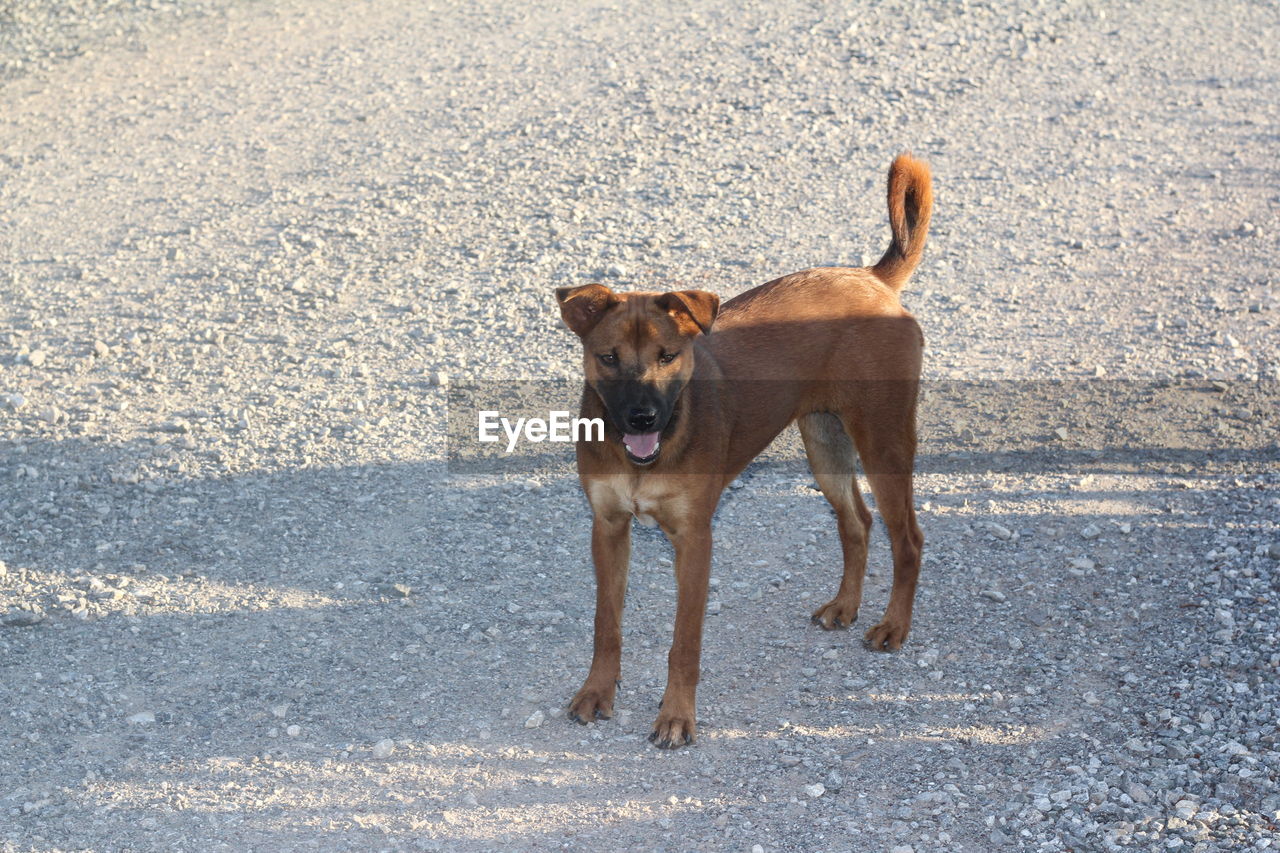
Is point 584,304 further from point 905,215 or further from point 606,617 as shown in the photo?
point 905,215

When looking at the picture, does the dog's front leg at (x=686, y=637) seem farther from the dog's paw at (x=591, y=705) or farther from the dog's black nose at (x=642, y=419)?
the dog's black nose at (x=642, y=419)

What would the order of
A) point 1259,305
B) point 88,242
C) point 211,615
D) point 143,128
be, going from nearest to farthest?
1. point 211,615
2. point 1259,305
3. point 88,242
4. point 143,128

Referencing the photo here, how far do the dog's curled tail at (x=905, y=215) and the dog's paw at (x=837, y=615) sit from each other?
149 cm

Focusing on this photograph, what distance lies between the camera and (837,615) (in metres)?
6.31

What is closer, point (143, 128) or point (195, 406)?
point (195, 406)

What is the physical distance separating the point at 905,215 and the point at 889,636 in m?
1.93

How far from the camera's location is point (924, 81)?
12500 millimetres

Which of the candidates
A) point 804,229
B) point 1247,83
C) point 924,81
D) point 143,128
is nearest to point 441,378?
point 804,229

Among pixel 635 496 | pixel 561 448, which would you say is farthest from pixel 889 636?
pixel 561 448

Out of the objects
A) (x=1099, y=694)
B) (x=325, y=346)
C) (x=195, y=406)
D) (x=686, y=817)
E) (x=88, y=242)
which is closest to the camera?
(x=686, y=817)

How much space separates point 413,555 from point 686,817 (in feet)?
7.74

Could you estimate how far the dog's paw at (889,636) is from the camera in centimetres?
609

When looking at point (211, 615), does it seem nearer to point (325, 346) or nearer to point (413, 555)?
point (413, 555)

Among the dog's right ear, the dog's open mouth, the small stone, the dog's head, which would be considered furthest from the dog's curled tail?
the small stone
